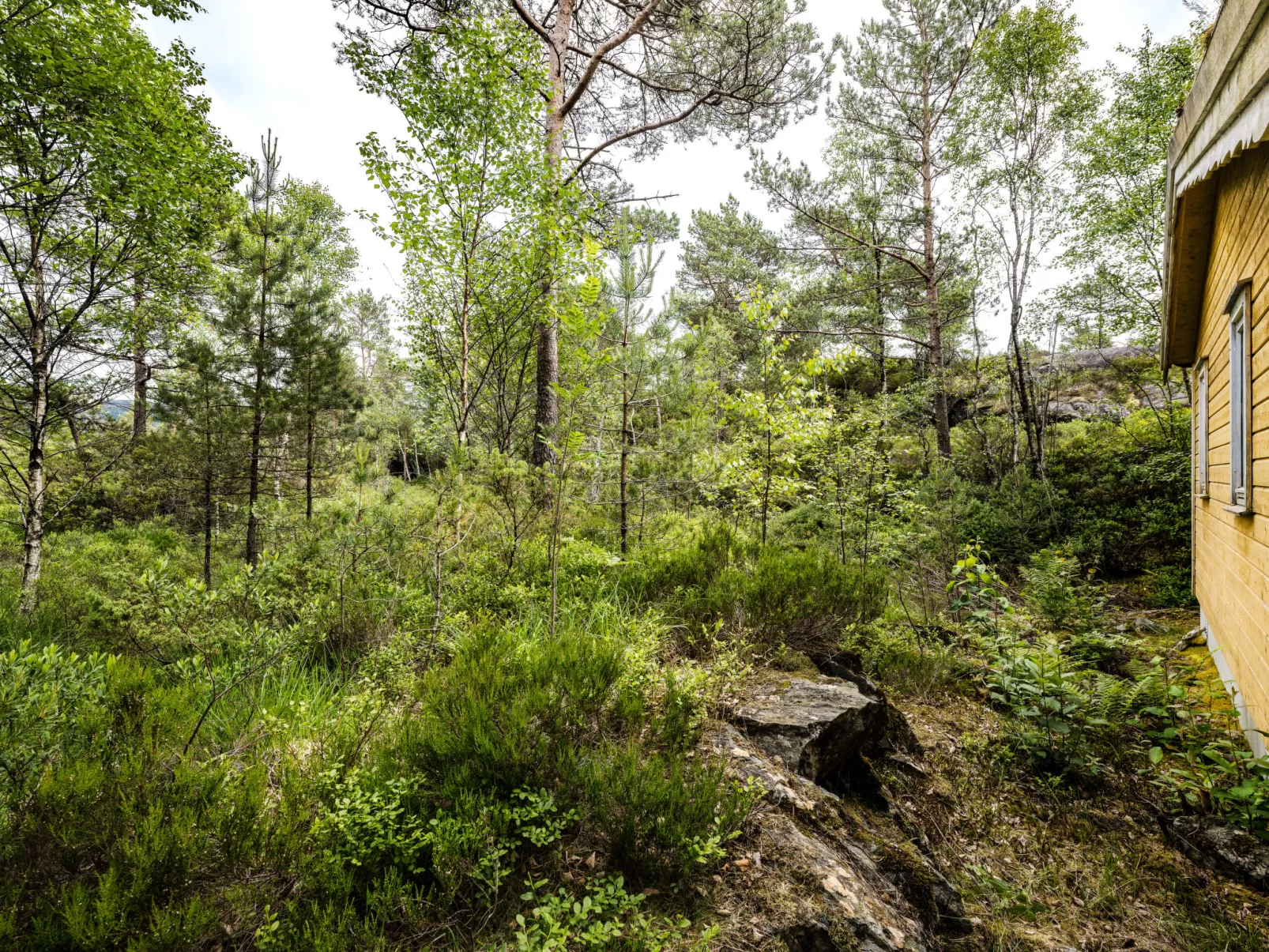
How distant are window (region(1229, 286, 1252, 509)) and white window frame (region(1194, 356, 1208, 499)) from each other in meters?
1.93

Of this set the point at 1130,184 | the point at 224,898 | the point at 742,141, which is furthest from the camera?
the point at 1130,184

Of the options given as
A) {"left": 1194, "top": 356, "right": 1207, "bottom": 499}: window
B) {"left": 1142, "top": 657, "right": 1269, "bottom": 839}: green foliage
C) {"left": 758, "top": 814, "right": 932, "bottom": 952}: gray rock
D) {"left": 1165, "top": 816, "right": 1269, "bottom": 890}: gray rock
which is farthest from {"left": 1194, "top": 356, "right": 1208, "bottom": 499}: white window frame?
{"left": 758, "top": 814, "right": 932, "bottom": 952}: gray rock

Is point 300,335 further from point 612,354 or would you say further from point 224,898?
point 224,898

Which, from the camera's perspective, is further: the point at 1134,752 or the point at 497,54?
the point at 497,54

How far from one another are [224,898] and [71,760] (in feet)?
2.90

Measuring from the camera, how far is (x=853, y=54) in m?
11.6

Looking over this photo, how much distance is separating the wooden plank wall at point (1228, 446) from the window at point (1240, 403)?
4.1 inches

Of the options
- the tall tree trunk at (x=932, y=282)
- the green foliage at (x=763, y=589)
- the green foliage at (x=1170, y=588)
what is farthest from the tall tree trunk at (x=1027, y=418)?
the green foliage at (x=763, y=589)

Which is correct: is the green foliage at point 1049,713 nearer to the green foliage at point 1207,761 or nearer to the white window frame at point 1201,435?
the green foliage at point 1207,761

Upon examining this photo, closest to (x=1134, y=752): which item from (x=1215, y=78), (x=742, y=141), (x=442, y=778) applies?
(x=1215, y=78)

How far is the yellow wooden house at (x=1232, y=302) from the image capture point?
106 inches

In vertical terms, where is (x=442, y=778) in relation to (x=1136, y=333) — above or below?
below

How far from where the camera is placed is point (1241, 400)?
13.0ft

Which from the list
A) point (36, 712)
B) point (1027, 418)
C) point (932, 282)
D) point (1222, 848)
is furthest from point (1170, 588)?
point (36, 712)
